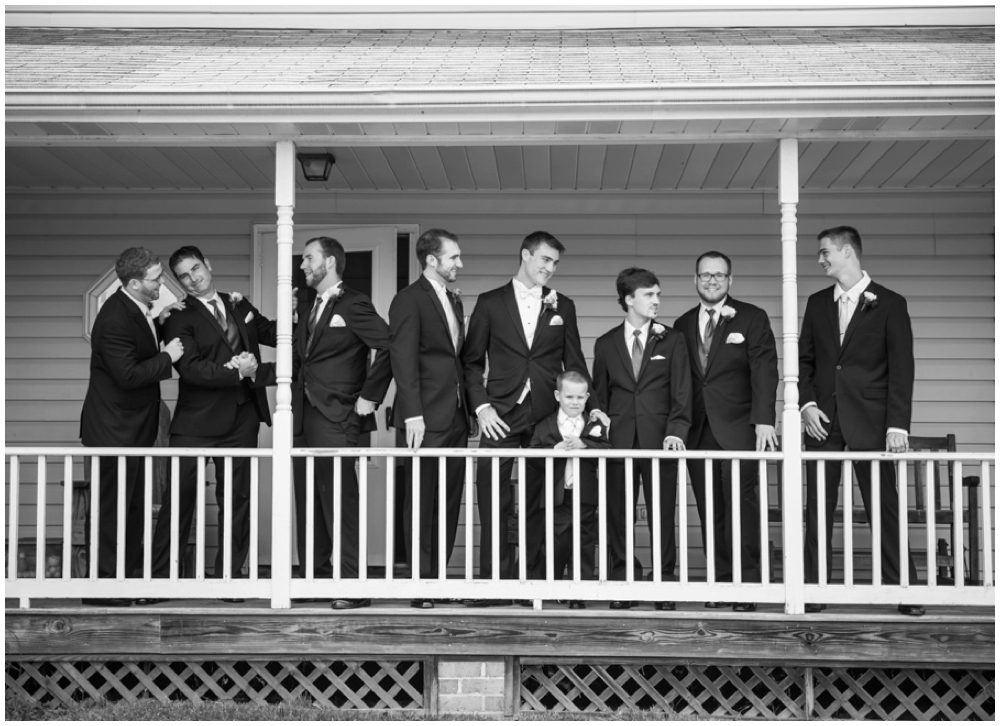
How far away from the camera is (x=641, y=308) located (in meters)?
5.54

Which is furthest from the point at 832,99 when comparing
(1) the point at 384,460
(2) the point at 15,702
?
(2) the point at 15,702

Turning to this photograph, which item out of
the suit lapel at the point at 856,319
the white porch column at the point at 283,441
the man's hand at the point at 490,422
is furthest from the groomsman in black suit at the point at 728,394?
the white porch column at the point at 283,441

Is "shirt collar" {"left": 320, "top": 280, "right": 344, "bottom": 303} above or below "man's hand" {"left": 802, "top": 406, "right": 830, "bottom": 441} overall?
above

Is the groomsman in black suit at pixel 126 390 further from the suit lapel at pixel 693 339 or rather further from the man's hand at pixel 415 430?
the suit lapel at pixel 693 339

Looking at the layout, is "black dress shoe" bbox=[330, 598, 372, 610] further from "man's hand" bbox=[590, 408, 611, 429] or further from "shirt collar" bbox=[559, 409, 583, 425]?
"man's hand" bbox=[590, 408, 611, 429]

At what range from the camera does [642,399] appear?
542 cm

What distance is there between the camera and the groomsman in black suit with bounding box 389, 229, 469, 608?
528 centimetres

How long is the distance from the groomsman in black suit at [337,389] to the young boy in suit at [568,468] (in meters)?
0.87

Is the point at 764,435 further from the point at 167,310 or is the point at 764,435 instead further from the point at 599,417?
the point at 167,310

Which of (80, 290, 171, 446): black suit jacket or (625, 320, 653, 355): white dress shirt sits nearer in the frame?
(80, 290, 171, 446): black suit jacket

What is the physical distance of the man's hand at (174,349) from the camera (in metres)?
5.51

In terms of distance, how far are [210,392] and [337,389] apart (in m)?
0.71

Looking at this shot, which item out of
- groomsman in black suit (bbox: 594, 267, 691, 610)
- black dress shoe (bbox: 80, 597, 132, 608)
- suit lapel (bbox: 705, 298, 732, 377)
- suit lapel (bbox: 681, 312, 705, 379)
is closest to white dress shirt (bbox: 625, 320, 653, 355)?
groomsman in black suit (bbox: 594, 267, 691, 610)

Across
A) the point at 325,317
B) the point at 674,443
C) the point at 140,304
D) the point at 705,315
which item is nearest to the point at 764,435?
the point at 674,443
